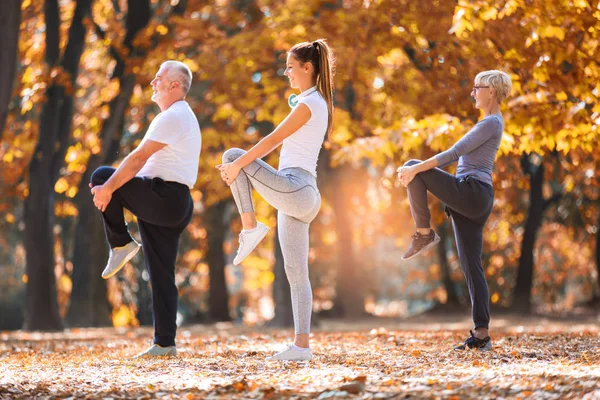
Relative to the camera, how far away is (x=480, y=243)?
6559 mm

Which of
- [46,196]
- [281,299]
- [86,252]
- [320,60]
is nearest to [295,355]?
[320,60]

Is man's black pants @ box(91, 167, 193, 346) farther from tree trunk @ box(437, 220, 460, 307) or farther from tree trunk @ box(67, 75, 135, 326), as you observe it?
tree trunk @ box(437, 220, 460, 307)

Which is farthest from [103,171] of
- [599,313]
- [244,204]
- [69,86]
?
[599,313]

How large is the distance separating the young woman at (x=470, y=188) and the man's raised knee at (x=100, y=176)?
2090 mm

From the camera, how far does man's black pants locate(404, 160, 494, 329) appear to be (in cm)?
625

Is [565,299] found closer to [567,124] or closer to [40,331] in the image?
A: [40,331]

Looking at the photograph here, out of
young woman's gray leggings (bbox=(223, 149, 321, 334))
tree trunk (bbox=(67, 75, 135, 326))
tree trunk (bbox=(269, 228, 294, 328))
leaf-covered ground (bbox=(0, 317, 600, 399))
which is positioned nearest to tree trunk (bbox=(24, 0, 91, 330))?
tree trunk (bbox=(67, 75, 135, 326))

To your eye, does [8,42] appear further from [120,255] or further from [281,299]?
[281,299]

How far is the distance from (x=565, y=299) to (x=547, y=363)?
25.5m

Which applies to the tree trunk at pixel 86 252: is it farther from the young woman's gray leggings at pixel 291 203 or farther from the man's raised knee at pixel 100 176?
the young woman's gray leggings at pixel 291 203

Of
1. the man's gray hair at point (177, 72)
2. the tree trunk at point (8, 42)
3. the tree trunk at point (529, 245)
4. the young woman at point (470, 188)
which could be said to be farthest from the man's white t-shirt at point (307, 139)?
the tree trunk at point (529, 245)

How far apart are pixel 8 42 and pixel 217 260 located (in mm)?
11823

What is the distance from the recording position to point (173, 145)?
6.47 m

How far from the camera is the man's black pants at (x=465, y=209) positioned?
6.25m
